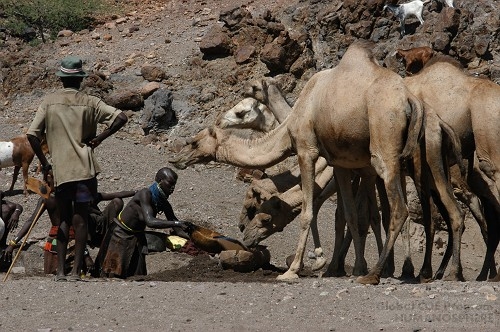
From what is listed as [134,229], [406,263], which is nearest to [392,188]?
[406,263]

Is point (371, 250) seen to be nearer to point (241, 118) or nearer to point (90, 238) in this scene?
point (241, 118)

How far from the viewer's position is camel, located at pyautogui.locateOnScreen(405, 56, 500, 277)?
1178cm

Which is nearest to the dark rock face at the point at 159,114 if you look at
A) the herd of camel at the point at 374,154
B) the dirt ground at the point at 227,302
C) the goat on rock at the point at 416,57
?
the goat on rock at the point at 416,57

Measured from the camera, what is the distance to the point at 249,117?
14.9 metres

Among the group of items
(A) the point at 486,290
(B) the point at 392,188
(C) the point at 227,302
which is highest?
(B) the point at 392,188

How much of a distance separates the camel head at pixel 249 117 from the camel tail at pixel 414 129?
15.0 ft

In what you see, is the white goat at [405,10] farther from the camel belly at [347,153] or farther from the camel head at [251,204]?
the camel belly at [347,153]

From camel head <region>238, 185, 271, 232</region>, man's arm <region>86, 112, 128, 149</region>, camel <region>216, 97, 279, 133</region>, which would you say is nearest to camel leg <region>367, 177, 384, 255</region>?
camel head <region>238, 185, 271, 232</region>

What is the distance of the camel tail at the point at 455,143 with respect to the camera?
36.5 ft

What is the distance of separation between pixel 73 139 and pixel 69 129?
0.10 metres

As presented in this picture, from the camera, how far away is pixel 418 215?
16516 millimetres

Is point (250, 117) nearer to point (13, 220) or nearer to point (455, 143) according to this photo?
point (13, 220)

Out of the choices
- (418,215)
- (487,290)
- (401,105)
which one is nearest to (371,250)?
(418,215)

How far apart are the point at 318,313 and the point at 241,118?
21.3ft
